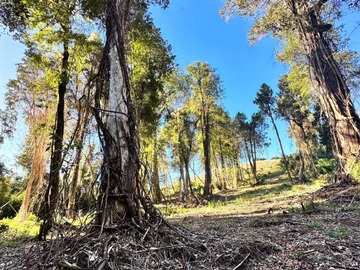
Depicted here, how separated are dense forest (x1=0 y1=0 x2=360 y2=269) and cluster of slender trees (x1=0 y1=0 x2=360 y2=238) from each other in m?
0.02

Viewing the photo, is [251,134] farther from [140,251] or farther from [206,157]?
[140,251]

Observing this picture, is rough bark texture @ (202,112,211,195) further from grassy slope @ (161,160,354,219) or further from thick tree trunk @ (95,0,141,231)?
thick tree trunk @ (95,0,141,231)

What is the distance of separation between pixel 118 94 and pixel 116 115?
0.28m

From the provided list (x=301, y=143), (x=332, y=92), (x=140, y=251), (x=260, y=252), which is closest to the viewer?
(x=140, y=251)

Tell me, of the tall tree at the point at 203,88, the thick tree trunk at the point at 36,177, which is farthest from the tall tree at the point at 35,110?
the tall tree at the point at 203,88

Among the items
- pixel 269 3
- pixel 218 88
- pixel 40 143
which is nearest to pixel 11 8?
pixel 40 143

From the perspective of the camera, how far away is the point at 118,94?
2971mm

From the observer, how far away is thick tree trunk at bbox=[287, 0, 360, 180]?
18.8 feet

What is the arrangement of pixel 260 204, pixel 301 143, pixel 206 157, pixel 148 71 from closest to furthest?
pixel 260 204 < pixel 148 71 < pixel 206 157 < pixel 301 143

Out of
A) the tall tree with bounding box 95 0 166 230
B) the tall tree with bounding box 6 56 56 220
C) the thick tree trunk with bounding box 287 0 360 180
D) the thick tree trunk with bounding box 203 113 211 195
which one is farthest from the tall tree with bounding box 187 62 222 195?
the tall tree with bounding box 95 0 166 230

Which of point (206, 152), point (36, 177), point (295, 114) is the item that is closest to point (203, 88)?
point (206, 152)

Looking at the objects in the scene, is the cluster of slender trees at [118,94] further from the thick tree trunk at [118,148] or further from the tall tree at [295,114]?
the tall tree at [295,114]

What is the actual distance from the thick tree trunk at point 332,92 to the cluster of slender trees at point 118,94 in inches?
1.0

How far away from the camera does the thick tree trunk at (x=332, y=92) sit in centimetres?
573
